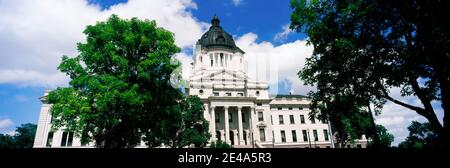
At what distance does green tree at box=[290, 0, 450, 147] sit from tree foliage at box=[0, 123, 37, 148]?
99820 mm

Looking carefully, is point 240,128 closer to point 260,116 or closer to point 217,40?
point 260,116

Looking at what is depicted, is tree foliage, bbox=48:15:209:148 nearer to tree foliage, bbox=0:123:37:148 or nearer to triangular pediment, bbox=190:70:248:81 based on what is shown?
triangular pediment, bbox=190:70:248:81

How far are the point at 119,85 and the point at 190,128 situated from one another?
66.8ft

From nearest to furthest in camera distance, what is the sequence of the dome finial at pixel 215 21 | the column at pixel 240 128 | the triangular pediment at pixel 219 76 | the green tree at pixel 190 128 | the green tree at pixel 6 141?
the green tree at pixel 190 128 → the column at pixel 240 128 → the triangular pediment at pixel 219 76 → the dome finial at pixel 215 21 → the green tree at pixel 6 141

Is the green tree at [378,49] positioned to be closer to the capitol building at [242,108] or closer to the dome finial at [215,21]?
the capitol building at [242,108]

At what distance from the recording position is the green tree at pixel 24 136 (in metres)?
83.0

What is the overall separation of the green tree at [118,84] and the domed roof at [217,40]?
40521mm

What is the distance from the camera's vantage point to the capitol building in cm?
4575

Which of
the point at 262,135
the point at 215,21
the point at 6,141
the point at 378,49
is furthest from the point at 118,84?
the point at 6,141

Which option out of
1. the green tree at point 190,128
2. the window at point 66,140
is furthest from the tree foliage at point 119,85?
the window at point 66,140

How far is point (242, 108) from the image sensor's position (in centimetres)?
4775
